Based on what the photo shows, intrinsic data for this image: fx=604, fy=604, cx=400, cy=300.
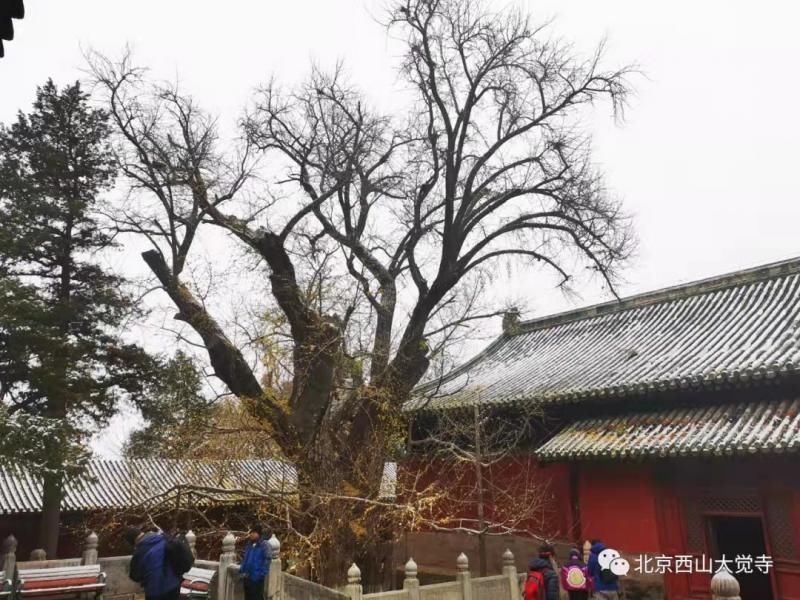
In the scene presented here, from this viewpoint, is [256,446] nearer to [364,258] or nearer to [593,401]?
[364,258]

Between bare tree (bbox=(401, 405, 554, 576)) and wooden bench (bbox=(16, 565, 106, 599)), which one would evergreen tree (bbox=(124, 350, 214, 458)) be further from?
bare tree (bbox=(401, 405, 554, 576))

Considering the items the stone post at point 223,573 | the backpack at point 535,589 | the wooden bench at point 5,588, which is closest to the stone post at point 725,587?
the backpack at point 535,589

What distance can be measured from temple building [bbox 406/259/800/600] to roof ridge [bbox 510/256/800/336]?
54 mm

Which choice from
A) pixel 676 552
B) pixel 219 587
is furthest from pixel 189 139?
pixel 676 552

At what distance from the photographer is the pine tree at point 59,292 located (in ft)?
45.8

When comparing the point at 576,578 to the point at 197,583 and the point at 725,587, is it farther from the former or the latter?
the point at 197,583

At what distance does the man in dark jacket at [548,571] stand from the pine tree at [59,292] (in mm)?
9514

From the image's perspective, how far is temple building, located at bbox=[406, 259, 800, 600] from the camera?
1006 cm

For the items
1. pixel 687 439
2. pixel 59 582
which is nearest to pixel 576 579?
pixel 687 439

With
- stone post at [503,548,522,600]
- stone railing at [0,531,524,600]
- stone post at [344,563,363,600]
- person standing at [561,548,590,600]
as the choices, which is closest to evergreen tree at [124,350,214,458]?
stone railing at [0,531,524,600]

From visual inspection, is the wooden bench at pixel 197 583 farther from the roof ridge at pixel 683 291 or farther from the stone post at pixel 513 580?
the roof ridge at pixel 683 291

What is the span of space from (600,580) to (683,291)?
9.94 m

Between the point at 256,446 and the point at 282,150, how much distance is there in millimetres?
6323

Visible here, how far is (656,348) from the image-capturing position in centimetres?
1388
